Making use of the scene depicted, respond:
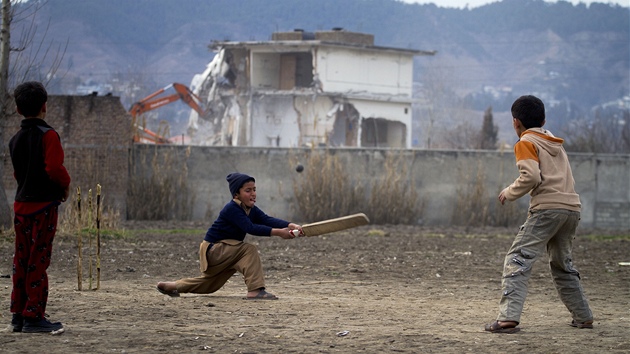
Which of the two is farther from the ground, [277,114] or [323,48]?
[323,48]

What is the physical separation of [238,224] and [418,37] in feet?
444

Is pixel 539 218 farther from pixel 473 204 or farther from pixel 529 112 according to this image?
pixel 473 204

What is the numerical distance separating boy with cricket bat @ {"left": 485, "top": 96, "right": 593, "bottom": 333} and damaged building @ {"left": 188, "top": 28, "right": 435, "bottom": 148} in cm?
4860

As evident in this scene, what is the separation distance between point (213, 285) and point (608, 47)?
13836 cm

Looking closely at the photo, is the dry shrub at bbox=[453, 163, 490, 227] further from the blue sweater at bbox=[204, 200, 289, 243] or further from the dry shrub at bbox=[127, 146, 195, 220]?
the blue sweater at bbox=[204, 200, 289, 243]

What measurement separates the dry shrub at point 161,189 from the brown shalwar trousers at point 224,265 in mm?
14313

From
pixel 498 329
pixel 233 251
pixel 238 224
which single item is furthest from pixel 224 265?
pixel 498 329

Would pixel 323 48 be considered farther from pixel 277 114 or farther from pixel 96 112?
pixel 96 112

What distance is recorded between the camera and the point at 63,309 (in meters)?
8.69

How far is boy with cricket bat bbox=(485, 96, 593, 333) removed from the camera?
25.8ft

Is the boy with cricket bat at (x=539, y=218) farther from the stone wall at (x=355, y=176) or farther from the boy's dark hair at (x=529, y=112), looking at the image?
the stone wall at (x=355, y=176)

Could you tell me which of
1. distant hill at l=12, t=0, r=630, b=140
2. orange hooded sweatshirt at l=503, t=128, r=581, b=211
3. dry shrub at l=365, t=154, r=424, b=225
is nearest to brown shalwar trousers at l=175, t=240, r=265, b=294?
orange hooded sweatshirt at l=503, t=128, r=581, b=211

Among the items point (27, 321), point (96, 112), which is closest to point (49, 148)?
point (27, 321)

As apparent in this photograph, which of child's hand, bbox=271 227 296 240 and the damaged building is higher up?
the damaged building
